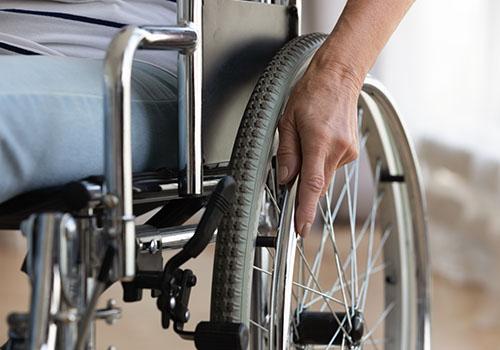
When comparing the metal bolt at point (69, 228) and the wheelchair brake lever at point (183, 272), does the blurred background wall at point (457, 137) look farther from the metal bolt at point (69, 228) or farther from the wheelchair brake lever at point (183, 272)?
the metal bolt at point (69, 228)

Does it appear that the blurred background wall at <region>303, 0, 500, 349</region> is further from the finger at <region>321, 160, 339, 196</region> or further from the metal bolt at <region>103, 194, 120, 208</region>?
the metal bolt at <region>103, 194, 120, 208</region>

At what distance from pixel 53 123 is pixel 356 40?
0.37 meters

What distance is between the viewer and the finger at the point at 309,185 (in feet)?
3.41

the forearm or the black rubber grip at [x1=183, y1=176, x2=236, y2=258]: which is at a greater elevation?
the forearm

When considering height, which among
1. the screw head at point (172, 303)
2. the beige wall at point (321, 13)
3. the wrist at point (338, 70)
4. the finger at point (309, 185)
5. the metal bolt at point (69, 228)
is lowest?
the screw head at point (172, 303)

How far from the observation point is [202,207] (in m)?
1.09

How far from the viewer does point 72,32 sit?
3.57 ft

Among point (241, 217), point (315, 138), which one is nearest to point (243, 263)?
point (241, 217)

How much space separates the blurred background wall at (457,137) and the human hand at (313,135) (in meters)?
1.59

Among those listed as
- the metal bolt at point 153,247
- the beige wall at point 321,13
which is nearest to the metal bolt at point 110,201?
the metal bolt at point 153,247

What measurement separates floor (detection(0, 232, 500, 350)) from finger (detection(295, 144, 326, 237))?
1.34 metres

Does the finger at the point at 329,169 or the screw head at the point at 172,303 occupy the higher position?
the finger at the point at 329,169

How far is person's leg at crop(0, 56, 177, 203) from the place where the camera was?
0.87m

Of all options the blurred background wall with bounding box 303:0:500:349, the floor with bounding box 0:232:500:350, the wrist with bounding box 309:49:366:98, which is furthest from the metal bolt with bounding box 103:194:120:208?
the blurred background wall with bounding box 303:0:500:349
